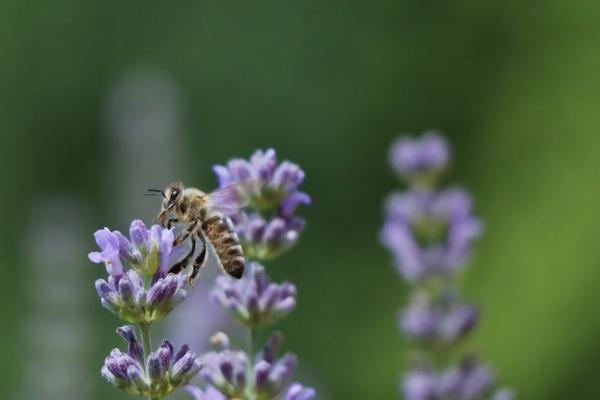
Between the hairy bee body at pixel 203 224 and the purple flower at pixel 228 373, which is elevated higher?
the hairy bee body at pixel 203 224

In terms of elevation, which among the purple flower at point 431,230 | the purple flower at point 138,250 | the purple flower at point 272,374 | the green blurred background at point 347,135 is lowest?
the purple flower at point 272,374

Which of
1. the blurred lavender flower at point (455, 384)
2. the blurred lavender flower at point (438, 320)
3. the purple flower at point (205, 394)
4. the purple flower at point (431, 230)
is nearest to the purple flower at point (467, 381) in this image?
the blurred lavender flower at point (455, 384)

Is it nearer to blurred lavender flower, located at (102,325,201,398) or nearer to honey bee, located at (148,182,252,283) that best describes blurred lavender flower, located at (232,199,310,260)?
honey bee, located at (148,182,252,283)

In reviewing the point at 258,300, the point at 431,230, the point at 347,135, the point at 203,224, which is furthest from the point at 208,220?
the point at 347,135

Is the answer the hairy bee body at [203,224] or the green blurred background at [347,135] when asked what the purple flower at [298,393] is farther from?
the green blurred background at [347,135]

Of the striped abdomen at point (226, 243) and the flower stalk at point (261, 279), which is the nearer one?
the flower stalk at point (261, 279)

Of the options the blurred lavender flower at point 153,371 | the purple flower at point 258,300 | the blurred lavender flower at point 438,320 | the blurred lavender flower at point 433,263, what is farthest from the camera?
the blurred lavender flower at point 438,320

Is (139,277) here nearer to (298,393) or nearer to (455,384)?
(298,393)
